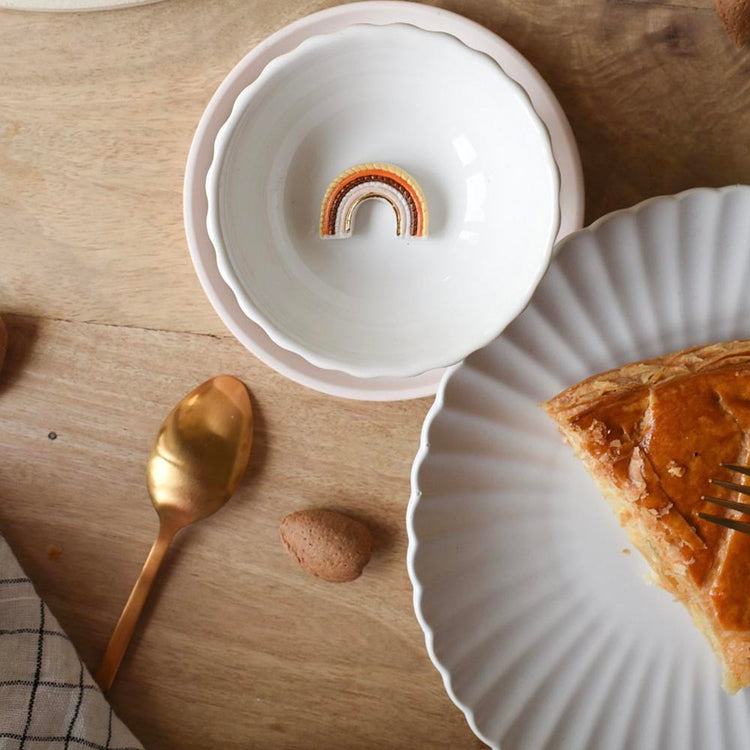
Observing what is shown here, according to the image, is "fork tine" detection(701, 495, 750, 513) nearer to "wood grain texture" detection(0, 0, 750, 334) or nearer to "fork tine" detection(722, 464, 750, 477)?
"fork tine" detection(722, 464, 750, 477)

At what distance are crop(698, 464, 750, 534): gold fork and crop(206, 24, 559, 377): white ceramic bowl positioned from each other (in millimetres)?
276

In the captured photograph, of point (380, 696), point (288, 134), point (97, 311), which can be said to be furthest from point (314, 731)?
point (288, 134)

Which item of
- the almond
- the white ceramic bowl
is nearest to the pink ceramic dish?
the white ceramic bowl

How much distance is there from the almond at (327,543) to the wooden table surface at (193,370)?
0.03 meters

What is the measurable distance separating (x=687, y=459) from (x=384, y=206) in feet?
1.46

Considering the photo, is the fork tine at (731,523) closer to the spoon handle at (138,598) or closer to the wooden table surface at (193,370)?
the wooden table surface at (193,370)

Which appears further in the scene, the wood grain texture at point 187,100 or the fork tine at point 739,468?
the wood grain texture at point 187,100

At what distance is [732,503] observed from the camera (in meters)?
0.79

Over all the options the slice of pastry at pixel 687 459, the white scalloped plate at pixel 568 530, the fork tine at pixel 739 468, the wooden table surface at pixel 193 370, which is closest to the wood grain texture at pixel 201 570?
the wooden table surface at pixel 193 370

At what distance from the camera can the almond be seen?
2.95 ft

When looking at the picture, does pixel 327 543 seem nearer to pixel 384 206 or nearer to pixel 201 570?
pixel 201 570

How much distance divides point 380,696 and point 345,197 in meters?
0.62

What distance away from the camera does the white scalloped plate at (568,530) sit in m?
0.87

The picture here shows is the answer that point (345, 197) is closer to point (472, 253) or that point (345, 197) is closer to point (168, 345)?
point (472, 253)
